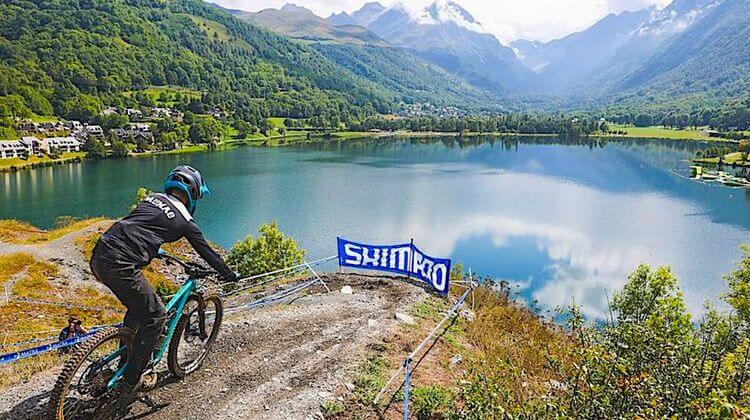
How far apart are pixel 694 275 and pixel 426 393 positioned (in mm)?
38210

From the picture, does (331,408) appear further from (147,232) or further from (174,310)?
(147,232)

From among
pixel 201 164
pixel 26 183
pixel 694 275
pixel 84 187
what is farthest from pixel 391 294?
pixel 201 164

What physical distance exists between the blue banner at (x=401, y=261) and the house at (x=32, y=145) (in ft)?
359

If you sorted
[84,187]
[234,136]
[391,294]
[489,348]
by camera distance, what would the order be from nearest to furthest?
[489,348] < [391,294] < [84,187] < [234,136]

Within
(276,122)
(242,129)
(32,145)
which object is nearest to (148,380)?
(32,145)

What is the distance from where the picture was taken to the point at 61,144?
359 ft

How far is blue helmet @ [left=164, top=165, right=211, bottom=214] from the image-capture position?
6219 mm

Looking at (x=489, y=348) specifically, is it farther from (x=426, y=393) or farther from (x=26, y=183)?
(x=26, y=183)

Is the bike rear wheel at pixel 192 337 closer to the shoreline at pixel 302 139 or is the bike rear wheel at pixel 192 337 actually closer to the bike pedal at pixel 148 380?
the bike pedal at pixel 148 380

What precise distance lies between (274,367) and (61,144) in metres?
122

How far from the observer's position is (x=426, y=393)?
773cm

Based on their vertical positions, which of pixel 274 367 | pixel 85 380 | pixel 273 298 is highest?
pixel 85 380

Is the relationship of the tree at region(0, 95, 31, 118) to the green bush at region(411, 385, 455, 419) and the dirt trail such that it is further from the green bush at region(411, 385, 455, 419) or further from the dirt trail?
the green bush at region(411, 385, 455, 419)

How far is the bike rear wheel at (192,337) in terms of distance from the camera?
22.5ft
